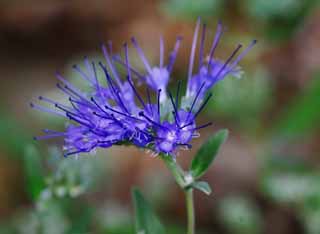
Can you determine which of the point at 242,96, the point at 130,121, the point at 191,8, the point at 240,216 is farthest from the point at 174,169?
the point at 191,8

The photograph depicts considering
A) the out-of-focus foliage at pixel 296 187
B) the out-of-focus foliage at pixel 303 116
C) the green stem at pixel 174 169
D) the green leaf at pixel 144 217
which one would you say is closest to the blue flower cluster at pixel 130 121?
the green stem at pixel 174 169

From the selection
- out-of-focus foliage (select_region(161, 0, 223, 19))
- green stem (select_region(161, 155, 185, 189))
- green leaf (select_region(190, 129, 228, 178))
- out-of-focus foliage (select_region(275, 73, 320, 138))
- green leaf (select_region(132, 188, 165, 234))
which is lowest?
green leaf (select_region(132, 188, 165, 234))

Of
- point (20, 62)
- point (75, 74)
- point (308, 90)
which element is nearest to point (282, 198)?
point (308, 90)

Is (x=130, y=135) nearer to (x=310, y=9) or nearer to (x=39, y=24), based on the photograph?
(x=310, y=9)

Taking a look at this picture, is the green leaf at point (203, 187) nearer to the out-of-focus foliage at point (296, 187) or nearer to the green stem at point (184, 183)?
the green stem at point (184, 183)

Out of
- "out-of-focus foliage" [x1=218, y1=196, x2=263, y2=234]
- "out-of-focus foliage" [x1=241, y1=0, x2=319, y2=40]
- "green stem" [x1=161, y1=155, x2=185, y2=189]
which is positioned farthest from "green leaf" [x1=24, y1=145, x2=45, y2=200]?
"out-of-focus foliage" [x1=241, y1=0, x2=319, y2=40]

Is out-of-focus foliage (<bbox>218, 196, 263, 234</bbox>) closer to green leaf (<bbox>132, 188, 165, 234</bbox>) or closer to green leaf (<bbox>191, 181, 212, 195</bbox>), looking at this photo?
green leaf (<bbox>132, 188, 165, 234</bbox>)
